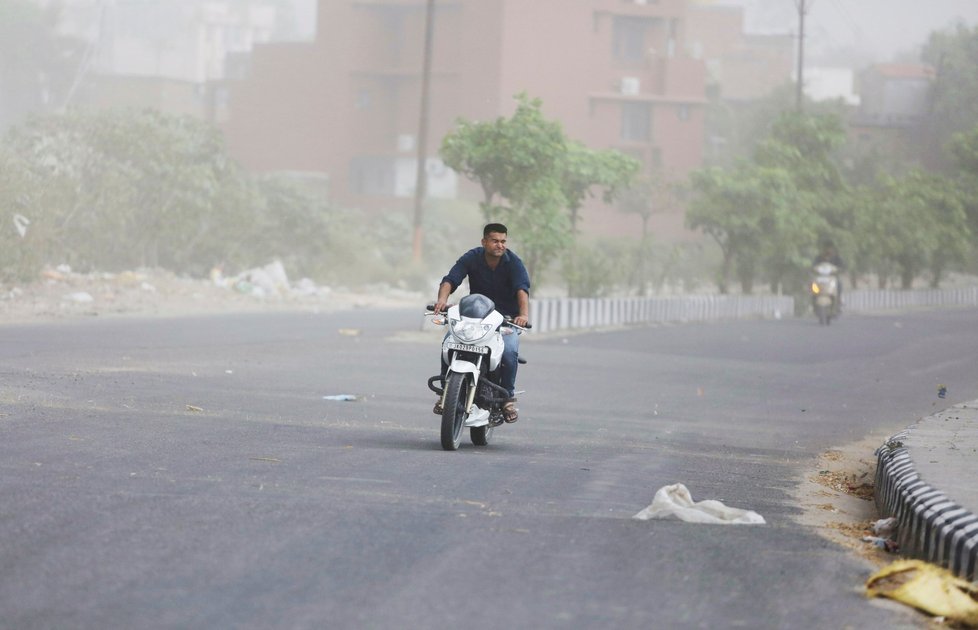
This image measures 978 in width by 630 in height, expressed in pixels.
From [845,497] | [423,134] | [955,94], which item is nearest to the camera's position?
[845,497]

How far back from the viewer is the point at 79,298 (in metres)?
35.5

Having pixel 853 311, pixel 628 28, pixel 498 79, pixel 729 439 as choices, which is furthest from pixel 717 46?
pixel 729 439

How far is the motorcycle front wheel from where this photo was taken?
40.1 ft

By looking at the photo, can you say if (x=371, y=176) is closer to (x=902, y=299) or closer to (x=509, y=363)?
(x=902, y=299)

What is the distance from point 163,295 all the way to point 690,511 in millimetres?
32048

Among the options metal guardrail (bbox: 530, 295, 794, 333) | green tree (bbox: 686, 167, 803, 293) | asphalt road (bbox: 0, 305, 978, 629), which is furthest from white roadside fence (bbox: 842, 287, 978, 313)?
asphalt road (bbox: 0, 305, 978, 629)

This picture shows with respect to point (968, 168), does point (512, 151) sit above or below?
below

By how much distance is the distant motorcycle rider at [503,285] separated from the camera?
12.8 m

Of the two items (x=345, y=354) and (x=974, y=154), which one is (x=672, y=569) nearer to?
(x=345, y=354)

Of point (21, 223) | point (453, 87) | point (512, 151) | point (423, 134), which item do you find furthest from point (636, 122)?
point (21, 223)

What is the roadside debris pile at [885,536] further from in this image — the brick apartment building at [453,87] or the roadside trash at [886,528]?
the brick apartment building at [453,87]

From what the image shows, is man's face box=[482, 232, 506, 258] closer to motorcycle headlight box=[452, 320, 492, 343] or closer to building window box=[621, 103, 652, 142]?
motorcycle headlight box=[452, 320, 492, 343]

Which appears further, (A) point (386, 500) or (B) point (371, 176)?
(B) point (371, 176)

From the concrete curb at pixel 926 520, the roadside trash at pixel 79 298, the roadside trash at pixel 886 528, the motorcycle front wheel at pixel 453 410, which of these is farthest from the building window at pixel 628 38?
the roadside trash at pixel 886 528
